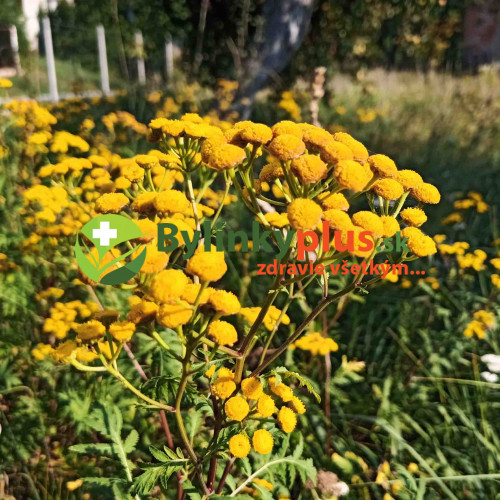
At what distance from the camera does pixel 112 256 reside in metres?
1.37

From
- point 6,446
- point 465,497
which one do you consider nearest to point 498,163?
point 465,497

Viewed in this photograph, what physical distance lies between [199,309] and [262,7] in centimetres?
549

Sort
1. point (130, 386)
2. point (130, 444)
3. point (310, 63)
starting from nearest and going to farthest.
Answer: point (130, 386) < point (130, 444) < point (310, 63)

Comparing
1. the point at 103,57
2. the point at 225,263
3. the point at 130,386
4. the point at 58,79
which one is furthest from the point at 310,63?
the point at 58,79

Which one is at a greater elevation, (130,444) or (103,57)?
(103,57)

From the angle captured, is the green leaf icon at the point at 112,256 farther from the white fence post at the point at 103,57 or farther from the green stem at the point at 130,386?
the white fence post at the point at 103,57

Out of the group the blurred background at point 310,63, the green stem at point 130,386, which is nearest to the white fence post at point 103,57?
the blurred background at point 310,63

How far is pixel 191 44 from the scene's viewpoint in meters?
6.49

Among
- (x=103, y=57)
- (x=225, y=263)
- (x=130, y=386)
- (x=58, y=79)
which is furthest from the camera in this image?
(x=58, y=79)

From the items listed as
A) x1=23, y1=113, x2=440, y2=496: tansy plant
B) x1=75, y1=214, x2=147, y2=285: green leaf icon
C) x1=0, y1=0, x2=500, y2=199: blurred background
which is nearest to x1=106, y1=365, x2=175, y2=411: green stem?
x1=23, y1=113, x2=440, y2=496: tansy plant

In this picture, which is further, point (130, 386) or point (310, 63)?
point (310, 63)

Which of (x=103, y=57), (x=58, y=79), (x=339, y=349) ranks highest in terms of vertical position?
(x=103, y=57)

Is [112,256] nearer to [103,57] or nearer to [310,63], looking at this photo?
[310,63]

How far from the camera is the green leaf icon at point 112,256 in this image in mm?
1302
